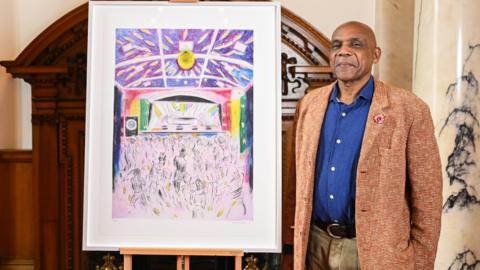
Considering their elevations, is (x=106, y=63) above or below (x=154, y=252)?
above

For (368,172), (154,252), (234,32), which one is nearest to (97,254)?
(154,252)

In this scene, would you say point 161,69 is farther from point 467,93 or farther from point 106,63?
point 467,93

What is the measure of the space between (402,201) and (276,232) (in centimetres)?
87

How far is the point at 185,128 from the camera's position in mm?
2463

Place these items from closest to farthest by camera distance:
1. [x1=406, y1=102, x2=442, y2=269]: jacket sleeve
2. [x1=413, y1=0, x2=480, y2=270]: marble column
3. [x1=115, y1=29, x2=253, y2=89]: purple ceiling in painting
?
[x1=406, y1=102, x2=442, y2=269]: jacket sleeve → [x1=413, y1=0, x2=480, y2=270]: marble column → [x1=115, y1=29, x2=253, y2=89]: purple ceiling in painting

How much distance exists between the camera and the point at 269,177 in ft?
7.98

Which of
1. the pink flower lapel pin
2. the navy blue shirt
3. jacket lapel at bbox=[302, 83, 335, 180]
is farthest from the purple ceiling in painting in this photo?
the pink flower lapel pin

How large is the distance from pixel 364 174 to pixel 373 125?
15 cm

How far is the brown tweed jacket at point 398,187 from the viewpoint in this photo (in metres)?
1.61

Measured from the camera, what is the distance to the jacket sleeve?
1600 mm

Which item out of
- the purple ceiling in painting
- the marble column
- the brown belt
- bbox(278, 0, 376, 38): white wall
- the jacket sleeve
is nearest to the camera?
the jacket sleeve

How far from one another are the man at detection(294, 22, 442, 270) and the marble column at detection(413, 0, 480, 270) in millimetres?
794

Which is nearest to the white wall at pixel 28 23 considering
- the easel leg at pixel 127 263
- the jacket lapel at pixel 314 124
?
the easel leg at pixel 127 263

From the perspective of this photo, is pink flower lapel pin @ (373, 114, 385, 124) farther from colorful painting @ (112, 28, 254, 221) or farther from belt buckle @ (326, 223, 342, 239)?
colorful painting @ (112, 28, 254, 221)
